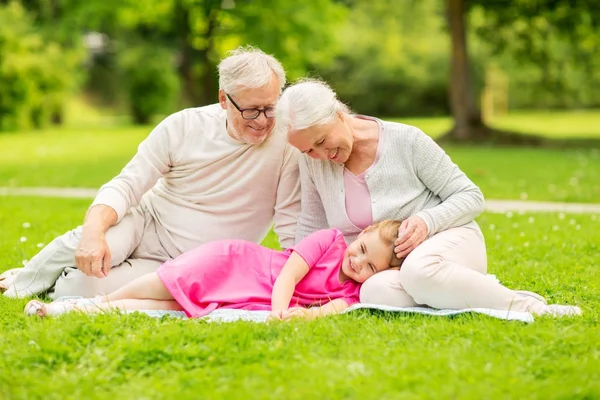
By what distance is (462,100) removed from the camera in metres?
19.5

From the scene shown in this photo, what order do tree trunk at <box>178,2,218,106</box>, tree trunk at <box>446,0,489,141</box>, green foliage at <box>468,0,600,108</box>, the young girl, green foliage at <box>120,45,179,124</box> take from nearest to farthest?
the young girl → tree trunk at <box>446,0,489,141</box> → green foliage at <box>468,0,600,108</box> → tree trunk at <box>178,2,218,106</box> → green foliage at <box>120,45,179,124</box>

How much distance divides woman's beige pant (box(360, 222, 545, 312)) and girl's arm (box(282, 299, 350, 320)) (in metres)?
0.12

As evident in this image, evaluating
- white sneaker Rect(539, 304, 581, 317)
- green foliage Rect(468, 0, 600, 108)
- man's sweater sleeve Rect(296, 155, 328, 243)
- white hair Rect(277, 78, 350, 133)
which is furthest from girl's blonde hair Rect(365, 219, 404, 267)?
green foliage Rect(468, 0, 600, 108)

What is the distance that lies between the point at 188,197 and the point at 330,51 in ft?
84.6

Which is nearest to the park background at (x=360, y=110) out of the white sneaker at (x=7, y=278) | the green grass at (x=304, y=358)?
the green grass at (x=304, y=358)

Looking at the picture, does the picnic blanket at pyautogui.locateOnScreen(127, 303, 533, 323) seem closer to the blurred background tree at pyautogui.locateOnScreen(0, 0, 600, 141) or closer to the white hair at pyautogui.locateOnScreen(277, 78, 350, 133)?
the white hair at pyautogui.locateOnScreen(277, 78, 350, 133)

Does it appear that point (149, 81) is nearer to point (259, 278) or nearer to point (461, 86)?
point (461, 86)

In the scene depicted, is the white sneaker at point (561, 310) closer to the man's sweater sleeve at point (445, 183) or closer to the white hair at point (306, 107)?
the man's sweater sleeve at point (445, 183)

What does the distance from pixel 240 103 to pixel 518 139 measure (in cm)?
1628

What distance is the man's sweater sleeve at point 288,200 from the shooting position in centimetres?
477

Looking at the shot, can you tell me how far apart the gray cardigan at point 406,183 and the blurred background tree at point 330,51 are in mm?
11397

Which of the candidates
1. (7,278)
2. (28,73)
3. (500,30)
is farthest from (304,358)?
(28,73)

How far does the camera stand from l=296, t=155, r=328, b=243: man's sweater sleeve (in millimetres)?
4711

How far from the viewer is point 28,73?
1006 inches
